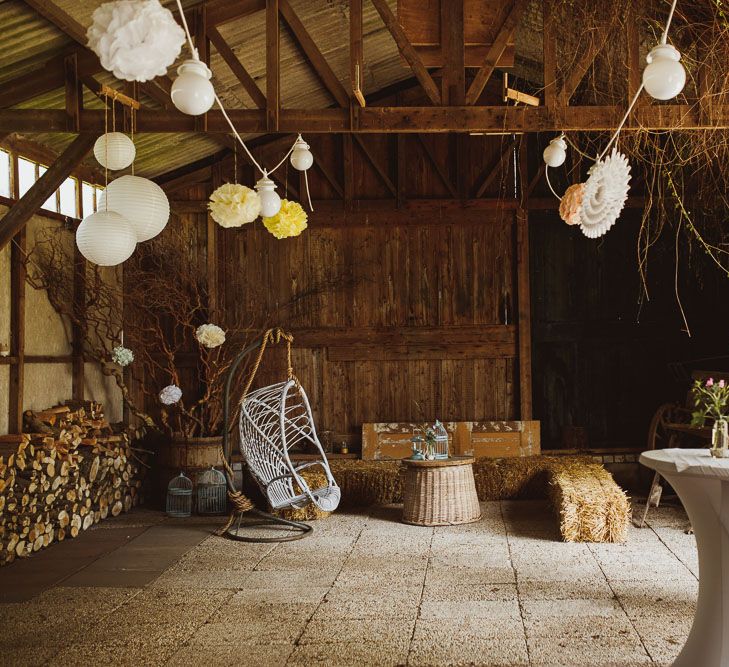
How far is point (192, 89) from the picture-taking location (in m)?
3.45

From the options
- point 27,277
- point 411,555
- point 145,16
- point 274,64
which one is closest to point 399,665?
point 411,555

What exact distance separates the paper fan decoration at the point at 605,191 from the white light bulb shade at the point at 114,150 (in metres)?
2.69

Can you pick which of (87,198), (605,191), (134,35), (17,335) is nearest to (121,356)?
(17,335)

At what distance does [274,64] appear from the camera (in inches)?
230

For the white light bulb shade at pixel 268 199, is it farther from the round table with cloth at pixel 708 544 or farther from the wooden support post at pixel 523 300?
the wooden support post at pixel 523 300

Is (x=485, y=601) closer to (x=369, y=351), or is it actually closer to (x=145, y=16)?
(x=145, y=16)

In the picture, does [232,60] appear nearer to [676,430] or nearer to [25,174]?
[25,174]

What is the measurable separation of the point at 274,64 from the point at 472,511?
4.08m

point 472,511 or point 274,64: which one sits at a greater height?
point 274,64

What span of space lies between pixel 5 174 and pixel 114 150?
2110 mm

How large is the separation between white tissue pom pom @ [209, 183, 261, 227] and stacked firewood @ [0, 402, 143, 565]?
2730mm

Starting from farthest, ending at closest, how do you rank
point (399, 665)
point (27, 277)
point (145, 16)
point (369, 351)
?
point (369, 351) < point (27, 277) < point (399, 665) < point (145, 16)

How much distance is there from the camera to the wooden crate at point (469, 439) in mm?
9023

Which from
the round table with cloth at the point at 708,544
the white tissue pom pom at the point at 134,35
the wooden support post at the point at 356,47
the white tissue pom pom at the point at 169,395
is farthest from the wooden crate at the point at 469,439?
the white tissue pom pom at the point at 134,35
